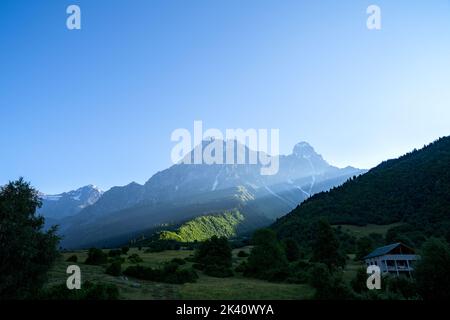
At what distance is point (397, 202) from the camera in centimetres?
14850

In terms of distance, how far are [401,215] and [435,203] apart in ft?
44.9

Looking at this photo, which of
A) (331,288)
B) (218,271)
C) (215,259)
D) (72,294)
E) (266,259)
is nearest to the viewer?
(72,294)

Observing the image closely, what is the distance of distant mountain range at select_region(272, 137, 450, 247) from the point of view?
Answer: 123125 millimetres

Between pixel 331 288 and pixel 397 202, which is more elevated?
pixel 397 202

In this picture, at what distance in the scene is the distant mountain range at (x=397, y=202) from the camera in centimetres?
12312

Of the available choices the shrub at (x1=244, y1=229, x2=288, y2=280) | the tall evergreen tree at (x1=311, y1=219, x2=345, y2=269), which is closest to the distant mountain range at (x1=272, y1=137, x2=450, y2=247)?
the tall evergreen tree at (x1=311, y1=219, x2=345, y2=269)

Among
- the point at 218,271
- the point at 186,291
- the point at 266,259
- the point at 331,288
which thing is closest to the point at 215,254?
the point at 218,271

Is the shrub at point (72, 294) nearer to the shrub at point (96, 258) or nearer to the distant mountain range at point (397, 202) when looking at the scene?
the shrub at point (96, 258)

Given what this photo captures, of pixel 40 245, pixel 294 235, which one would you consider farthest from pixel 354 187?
pixel 40 245

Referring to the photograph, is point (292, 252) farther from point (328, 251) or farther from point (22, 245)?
point (22, 245)

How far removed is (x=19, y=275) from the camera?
85.9ft

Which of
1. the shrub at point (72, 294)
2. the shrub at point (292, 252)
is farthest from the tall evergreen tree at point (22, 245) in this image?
the shrub at point (292, 252)

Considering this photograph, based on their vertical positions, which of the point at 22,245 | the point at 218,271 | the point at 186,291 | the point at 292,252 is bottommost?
the point at 218,271

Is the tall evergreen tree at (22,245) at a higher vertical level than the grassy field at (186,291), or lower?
higher
